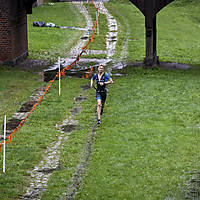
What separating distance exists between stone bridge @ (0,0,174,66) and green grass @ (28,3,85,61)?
233cm

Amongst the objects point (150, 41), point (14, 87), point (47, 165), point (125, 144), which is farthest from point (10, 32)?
point (47, 165)

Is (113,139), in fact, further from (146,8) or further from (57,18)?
(57,18)

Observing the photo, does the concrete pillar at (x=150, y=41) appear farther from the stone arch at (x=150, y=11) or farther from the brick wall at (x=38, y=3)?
the brick wall at (x=38, y=3)

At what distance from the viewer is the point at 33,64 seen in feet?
85.8

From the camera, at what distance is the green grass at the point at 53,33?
30.4 m

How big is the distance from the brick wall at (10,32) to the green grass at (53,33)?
237cm

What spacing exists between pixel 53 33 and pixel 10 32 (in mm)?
13062

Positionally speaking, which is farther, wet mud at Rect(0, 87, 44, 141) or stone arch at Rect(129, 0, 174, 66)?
stone arch at Rect(129, 0, 174, 66)

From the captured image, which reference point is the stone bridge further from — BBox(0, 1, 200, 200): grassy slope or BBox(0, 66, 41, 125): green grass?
BBox(0, 1, 200, 200): grassy slope

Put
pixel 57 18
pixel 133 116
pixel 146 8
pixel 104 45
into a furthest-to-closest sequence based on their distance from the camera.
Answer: pixel 57 18 → pixel 104 45 → pixel 146 8 → pixel 133 116

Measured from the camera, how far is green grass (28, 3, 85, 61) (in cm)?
3040

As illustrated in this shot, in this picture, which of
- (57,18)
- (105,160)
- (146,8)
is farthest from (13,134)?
(57,18)

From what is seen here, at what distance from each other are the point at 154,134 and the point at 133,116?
2078 mm

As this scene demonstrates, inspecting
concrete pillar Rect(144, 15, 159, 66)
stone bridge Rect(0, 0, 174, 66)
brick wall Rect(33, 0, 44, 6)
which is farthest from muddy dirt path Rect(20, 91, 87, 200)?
brick wall Rect(33, 0, 44, 6)
